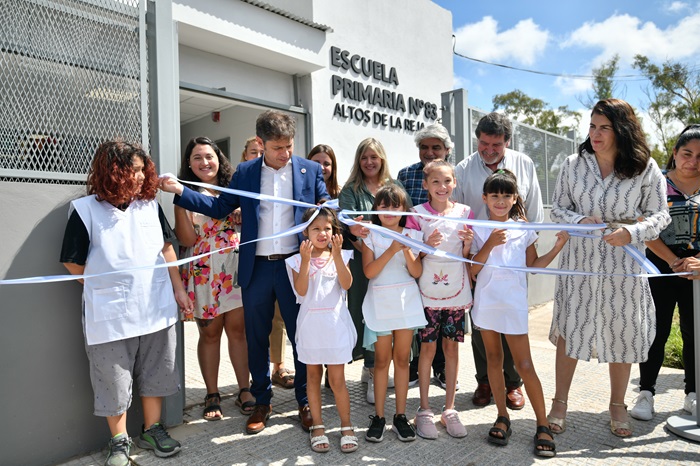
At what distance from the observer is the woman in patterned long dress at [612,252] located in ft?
10.0

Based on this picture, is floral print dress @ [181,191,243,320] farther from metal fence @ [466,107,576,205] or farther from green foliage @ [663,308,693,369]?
metal fence @ [466,107,576,205]

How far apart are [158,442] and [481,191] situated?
2699 millimetres

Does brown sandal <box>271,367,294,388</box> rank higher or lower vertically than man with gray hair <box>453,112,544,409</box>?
lower

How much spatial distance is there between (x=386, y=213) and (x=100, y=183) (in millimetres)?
1644

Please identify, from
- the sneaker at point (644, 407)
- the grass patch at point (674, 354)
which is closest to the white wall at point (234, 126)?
the grass patch at point (674, 354)

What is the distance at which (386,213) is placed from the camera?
3068 mm

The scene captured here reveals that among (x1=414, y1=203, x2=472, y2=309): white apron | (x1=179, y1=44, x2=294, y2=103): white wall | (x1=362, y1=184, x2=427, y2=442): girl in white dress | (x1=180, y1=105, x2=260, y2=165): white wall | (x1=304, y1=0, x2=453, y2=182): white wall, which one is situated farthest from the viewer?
(x1=180, y1=105, x2=260, y2=165): white wall

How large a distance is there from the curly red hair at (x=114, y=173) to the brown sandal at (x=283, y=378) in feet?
6.74

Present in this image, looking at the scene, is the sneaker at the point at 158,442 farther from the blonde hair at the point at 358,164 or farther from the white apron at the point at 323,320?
the blonde hair at the point at 358,164

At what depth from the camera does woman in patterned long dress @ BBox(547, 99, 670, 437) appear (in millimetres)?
3062

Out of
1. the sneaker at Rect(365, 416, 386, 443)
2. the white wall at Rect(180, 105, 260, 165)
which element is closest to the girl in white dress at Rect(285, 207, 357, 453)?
the sneaker at Rect(365, 416, 386, 443)

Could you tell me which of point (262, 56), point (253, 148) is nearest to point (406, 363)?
point (253, 148)

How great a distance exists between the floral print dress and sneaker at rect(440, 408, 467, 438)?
1605 mm

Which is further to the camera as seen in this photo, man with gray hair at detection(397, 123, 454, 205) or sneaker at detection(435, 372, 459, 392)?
sneaker at detection(435, 372, 459, 392)
